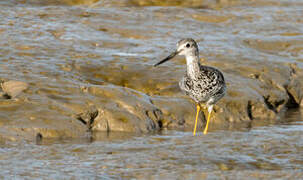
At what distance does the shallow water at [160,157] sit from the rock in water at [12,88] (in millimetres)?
1637

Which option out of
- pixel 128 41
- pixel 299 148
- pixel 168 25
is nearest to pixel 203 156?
pixel 299 148

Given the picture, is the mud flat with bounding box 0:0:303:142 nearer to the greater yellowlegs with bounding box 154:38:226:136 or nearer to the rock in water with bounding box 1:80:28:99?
the rock in water with bounding box 1:80:28:99

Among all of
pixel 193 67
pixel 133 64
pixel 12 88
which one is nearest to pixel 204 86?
pixel 193 67

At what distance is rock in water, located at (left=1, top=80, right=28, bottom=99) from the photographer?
976 cm

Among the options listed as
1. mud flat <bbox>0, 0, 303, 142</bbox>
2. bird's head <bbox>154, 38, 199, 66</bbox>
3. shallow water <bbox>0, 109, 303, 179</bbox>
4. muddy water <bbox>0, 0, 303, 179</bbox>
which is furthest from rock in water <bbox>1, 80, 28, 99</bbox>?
bird's head <bbox>154, 38, 199, 66</bbox>

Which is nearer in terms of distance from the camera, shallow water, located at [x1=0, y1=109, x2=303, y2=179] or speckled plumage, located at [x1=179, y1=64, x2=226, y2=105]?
shallow water, located at [x1=0, y1=109, x2=303, y2=179]

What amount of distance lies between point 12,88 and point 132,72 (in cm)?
296

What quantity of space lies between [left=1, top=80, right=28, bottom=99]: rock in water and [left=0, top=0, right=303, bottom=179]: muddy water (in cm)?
17

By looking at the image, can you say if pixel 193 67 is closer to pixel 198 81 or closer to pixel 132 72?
pixel 198 81

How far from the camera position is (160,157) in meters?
7.55

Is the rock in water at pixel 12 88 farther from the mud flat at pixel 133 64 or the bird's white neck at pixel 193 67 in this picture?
the bird's white neck at pixel 193 67

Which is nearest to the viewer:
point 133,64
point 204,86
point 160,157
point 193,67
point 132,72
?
point 160,157

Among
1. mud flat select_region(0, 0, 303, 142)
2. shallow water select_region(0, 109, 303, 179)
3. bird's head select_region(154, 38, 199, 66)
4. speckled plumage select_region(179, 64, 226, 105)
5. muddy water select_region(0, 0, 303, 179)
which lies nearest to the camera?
shallow water select_region(0, 109, 303, 179)

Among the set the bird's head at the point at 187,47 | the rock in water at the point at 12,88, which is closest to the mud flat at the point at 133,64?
the rock in water at the point at 12,88
